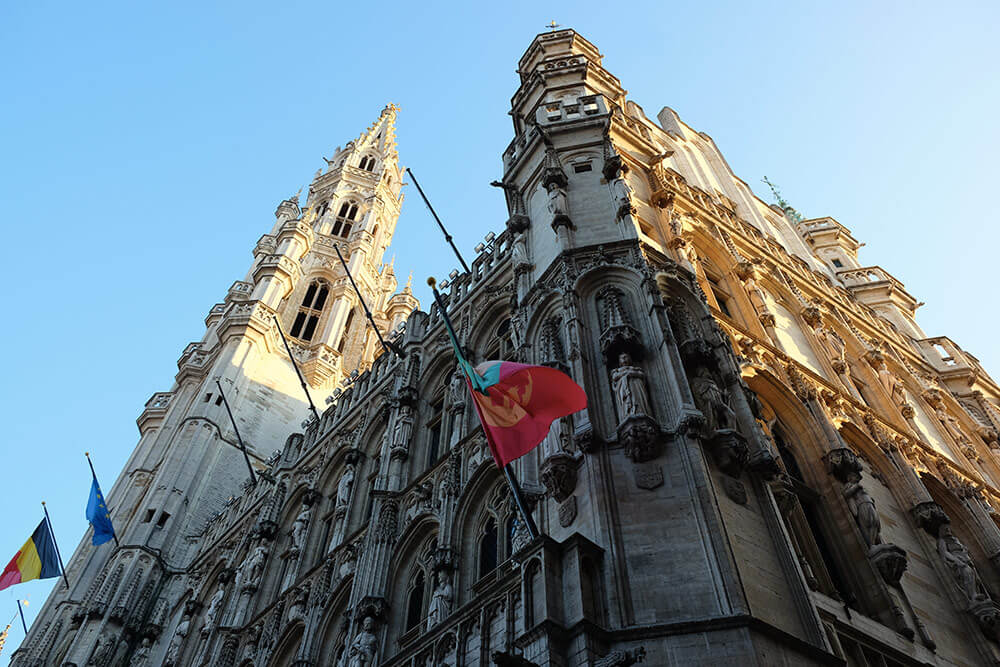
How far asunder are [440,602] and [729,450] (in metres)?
6.48

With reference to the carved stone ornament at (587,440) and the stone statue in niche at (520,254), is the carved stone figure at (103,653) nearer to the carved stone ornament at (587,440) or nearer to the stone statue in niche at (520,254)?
the stone statue in niche at (520,254)

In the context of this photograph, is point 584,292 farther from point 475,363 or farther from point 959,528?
point 959,528

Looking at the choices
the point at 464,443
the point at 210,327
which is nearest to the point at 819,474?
the point at 464,443

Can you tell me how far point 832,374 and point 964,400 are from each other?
11461 millimetres

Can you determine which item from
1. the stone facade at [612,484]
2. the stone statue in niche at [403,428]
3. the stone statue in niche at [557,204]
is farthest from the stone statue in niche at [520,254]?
the stone statue in niche at [403,428]

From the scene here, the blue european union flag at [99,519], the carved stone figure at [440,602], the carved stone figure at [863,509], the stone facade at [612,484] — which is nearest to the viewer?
the stone facade at [612,484]

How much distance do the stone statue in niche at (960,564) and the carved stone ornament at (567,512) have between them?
31.0 ft

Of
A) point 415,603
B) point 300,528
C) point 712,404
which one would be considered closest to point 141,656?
point 300,528

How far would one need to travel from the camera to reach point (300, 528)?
2547 centimetres

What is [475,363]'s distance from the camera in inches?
905

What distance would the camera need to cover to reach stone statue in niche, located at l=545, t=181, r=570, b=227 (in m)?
19.9

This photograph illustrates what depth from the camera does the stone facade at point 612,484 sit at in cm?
1218

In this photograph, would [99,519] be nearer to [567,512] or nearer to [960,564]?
[567,512]

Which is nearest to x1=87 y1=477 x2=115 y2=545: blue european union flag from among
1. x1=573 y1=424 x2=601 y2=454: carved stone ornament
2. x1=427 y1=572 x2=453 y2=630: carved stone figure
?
x1=427 y1=572 x2=453 y2=630: carved stone figure
